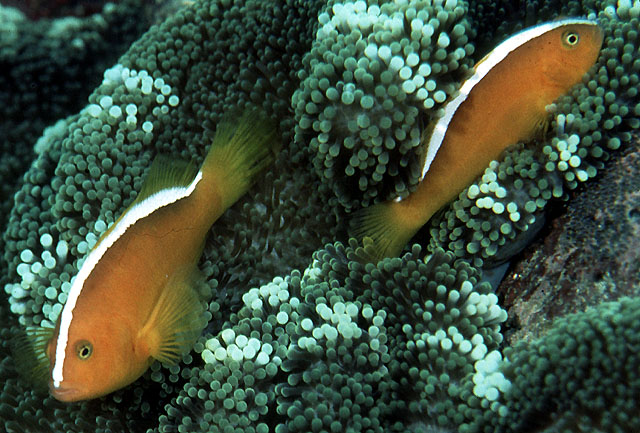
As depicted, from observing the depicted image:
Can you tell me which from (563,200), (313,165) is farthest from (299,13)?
(563,200)

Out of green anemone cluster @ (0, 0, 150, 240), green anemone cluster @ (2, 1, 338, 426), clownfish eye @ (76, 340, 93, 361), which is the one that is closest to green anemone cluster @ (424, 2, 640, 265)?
green anemone cluster @ (2, 1, 338, 426)

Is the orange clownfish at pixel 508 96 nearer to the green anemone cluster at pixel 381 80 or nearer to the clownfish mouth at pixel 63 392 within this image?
the green anemone cluster at pixel 381 80

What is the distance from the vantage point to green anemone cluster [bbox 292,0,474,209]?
1392 mm

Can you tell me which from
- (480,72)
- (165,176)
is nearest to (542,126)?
(480,72)

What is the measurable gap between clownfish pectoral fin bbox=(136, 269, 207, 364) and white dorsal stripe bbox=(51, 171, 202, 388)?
0.17 metres

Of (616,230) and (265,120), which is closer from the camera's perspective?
(616,230)

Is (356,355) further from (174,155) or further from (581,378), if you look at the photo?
(174,155)

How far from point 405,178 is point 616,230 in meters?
0.52

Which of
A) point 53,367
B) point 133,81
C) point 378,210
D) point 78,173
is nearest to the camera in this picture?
point 53,367

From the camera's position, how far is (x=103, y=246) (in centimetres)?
144

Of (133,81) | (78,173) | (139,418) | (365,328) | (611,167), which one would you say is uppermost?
(611,167)

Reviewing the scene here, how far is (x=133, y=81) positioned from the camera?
1761 mm

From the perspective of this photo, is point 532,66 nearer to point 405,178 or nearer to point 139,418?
point 405,178

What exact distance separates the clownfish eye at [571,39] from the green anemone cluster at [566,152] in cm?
8
